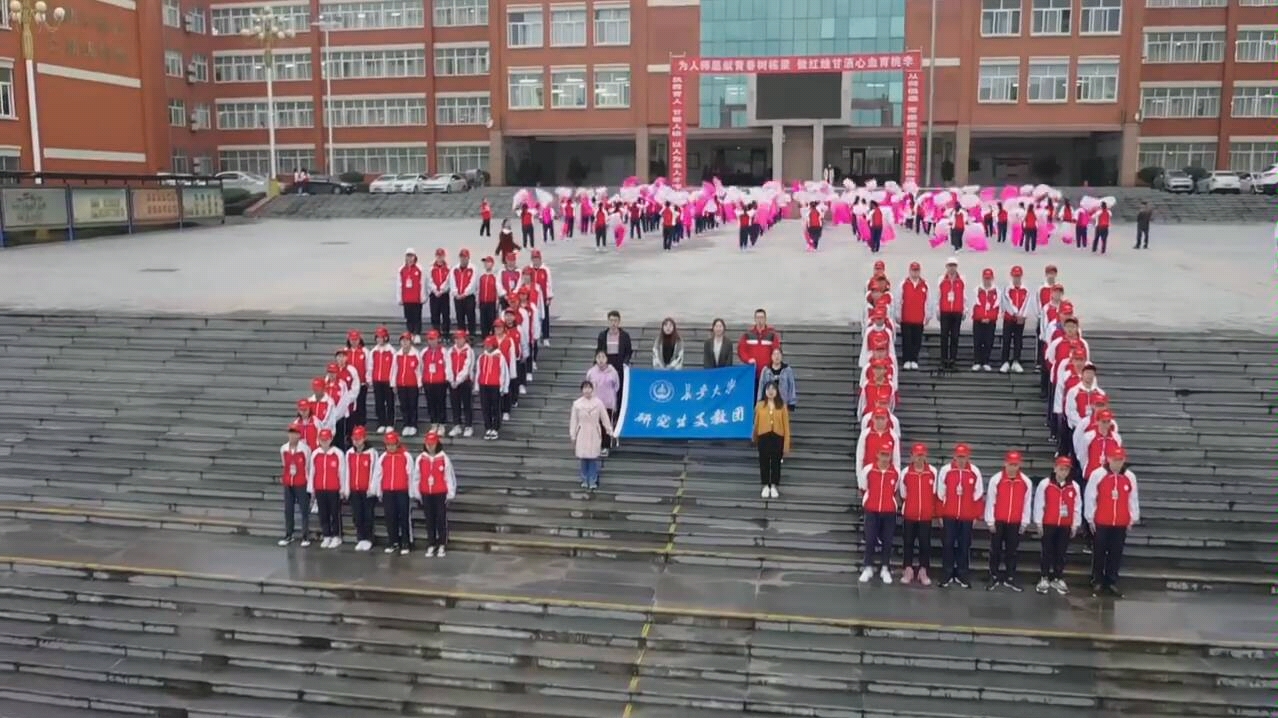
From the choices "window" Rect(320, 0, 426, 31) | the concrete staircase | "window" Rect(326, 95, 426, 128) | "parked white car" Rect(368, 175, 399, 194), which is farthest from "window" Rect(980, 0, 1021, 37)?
the concrete staircase

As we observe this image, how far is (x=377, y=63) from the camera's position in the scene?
5197cm

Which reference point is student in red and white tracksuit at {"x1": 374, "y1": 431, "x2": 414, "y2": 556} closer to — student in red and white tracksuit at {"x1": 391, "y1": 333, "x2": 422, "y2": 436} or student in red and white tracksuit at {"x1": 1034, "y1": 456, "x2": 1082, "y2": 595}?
student in red and white tracksuit at {"x1": 391, "y1": 333, "x2": 422, "y2": 436}

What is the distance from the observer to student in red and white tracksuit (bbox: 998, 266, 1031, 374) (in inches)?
475

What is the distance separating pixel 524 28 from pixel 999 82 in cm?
2135

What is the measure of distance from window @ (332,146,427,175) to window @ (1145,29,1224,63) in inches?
1373

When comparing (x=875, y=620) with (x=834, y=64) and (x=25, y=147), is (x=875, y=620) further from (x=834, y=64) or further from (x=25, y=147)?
(x=25, y=147)

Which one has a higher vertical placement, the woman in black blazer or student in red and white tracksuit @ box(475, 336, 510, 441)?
the woman in black blazer

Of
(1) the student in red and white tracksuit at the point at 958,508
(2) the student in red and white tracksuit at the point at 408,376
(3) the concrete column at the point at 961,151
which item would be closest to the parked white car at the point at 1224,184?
(3) the concrete column at the point at 961,151

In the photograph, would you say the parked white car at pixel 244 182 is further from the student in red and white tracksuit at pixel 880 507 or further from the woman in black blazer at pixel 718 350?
the student in red and white tracksuit at pixel 880 507

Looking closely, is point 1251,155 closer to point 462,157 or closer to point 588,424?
point 462,157

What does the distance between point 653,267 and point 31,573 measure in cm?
1340

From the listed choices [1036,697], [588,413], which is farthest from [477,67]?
[1036,697]

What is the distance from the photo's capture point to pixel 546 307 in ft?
44.1

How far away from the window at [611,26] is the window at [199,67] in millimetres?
21657
